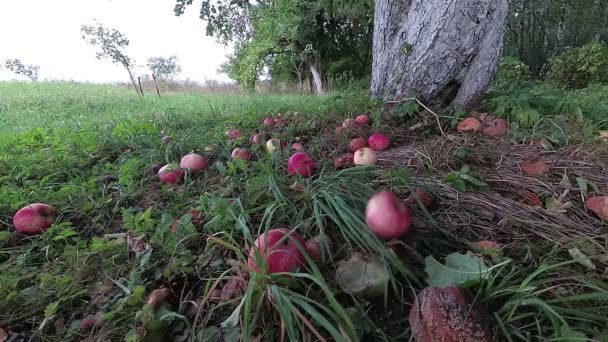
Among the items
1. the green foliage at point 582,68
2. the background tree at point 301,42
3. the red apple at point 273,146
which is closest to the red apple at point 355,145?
the red apple at point 273,146

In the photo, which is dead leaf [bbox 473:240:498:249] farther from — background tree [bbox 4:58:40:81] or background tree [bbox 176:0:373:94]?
background tree [bbox 4:58:40:81]

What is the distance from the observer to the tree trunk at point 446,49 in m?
2.15

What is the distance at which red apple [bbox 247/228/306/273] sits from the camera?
876mm

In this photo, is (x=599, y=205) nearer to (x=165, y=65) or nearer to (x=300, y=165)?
(x=300, y=165)

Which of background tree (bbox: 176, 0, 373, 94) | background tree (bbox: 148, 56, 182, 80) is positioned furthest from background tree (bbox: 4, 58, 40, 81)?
background tree (bbox: 176, 0, 373, 94)

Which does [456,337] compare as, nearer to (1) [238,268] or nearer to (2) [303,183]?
(1) [238,268]

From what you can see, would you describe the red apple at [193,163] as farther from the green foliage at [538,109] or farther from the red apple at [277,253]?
the green foliage at [538,109]

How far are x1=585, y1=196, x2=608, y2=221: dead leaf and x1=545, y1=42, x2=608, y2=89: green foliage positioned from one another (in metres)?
8.89

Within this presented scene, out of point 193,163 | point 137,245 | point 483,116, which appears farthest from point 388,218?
point 483,116

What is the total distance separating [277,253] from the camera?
911 mm

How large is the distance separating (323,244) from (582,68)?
10.5 m

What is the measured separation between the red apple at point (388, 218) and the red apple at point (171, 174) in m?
1.12

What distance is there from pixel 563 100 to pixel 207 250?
7.56 feet

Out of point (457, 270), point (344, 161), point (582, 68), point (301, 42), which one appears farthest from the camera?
point (301, 42)
